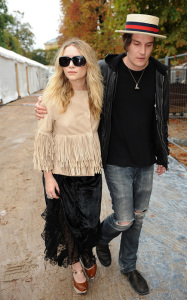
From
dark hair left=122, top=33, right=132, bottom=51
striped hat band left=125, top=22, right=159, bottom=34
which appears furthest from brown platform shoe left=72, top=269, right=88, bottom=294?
striped hat band left=125, top=22, right=159, bottom=34

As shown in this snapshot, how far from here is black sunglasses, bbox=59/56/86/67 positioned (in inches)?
74.7

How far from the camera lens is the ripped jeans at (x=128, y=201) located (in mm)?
2111

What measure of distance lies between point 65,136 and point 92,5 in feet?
52.0

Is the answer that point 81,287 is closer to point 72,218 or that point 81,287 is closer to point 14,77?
point 72,218

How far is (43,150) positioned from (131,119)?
0.69 meters

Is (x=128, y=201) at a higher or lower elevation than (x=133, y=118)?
lower

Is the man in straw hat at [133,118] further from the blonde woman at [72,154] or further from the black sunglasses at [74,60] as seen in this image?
the black sunglasses at [74,60]

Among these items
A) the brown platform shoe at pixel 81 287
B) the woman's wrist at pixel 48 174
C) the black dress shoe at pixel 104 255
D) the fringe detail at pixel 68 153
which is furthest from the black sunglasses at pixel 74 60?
the brown platform shoe at pixel 81 287

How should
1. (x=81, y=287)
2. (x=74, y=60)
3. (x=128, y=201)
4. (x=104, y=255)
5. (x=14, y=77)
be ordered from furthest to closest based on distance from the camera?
(x=14, y=77), (x=104, y=255), (x=81, y=287), (x=128, y=201), (x=74, y=60)

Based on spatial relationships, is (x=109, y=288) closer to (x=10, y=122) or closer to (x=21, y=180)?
(x=21, y=180)

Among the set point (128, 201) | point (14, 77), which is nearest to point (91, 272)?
point (128, 201)

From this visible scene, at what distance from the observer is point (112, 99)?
6.71 ft

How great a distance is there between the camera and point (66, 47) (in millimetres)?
1973

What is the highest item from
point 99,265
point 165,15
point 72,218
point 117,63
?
point 165,15
